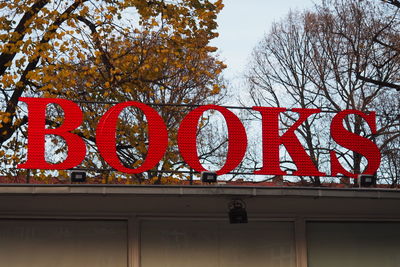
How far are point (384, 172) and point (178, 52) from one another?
1286 centimetres

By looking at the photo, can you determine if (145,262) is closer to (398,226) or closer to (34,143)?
(34,143)

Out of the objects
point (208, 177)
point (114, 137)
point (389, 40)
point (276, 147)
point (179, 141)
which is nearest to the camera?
point (208, 177)

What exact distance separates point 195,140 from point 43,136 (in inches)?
92.4

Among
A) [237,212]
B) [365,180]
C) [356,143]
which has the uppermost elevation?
[356,143]

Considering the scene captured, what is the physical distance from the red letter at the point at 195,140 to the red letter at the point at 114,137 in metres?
0.32

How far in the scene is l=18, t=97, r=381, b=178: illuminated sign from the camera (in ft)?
33.9

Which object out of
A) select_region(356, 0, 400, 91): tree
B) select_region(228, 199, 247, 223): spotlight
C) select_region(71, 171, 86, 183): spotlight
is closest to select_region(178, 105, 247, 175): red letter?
select_region(228, 199, 247, 223): spotlight

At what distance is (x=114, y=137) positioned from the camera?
1056 cm

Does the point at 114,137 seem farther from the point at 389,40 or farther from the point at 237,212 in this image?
the point at 389,40

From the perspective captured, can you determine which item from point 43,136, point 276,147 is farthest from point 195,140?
point 43,136

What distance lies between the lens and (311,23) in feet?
97.7

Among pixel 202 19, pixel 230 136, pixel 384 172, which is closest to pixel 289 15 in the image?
pixel 384 172

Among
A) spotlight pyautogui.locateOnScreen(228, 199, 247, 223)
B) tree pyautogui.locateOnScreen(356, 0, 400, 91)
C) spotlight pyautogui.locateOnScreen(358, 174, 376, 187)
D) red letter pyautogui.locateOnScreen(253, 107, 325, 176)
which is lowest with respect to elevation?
spotlight pyautogui.locateOnScreen(228, 199, 247, 223)

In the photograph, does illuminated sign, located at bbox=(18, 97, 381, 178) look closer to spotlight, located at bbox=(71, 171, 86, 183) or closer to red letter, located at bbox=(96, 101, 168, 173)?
red letter, located at bbox=(96, 101, 168, 173)
